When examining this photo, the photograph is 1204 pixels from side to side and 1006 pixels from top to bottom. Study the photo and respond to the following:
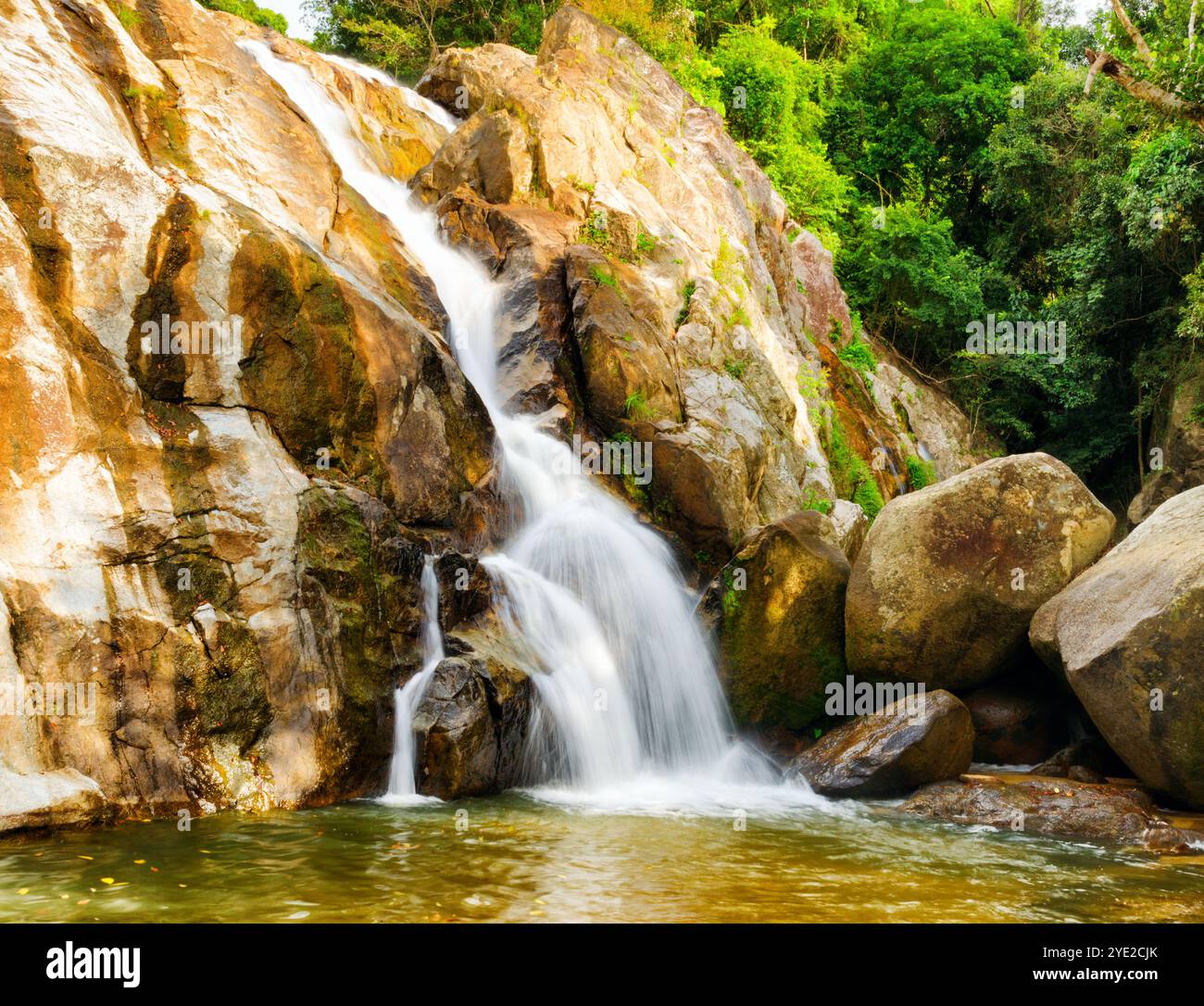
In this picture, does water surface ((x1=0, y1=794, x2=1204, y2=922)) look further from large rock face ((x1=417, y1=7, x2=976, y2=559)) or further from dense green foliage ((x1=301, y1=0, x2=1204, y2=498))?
dense green foliage ((x1=301, y1=0, x2=1204, y2=498))

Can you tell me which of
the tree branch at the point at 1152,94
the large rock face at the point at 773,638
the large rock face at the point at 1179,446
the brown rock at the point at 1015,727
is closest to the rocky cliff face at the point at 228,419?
the large rock face at the point at 773,638

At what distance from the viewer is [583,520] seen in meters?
12.2

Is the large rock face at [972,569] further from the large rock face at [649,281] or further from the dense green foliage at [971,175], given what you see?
the dense green foliage at [971,175]

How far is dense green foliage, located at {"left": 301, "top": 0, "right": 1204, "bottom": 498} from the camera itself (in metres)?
22.0

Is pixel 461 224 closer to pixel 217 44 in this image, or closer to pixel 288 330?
pixel 217 44

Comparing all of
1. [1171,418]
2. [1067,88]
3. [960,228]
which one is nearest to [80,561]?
[1171,418]

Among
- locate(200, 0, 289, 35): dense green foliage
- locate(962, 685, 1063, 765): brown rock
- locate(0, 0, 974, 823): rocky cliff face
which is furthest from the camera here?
locate(200, 0, 289, 35): dense green foliage

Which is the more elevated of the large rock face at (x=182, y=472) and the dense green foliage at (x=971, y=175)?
the dense green foliage at (x=971, y=175)

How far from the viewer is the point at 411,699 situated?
9.11m

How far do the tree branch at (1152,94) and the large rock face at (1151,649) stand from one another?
626cm

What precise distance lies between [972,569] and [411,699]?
652cm

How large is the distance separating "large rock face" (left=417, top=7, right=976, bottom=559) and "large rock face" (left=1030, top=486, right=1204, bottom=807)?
214 inches

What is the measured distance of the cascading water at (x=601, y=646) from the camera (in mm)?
10031

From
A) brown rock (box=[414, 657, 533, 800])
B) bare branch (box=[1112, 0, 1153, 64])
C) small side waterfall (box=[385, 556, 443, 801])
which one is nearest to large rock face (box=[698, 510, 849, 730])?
brown rock (box=[414, 657, 533, 800])
